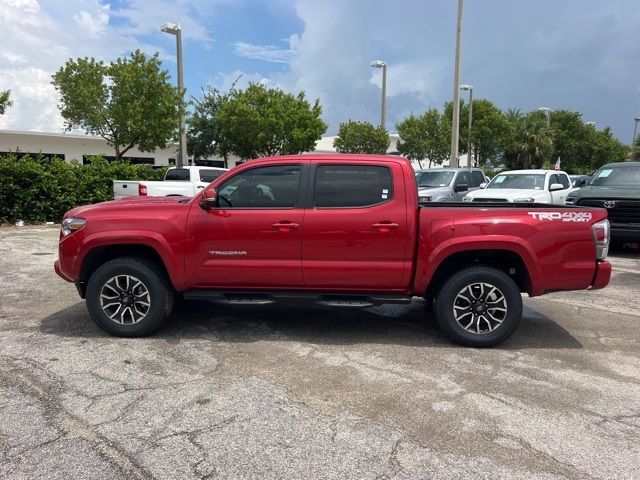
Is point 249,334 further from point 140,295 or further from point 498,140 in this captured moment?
point 498,140

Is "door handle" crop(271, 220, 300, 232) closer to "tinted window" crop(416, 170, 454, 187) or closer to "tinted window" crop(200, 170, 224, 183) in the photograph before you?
"tinted window" crop(416, 170, 454, 187)

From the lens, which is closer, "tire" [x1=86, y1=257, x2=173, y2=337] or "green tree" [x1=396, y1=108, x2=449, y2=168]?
"tire" [x1=86, y1=257, x2=173, y2=337]

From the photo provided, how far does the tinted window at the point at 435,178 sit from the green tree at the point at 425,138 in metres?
22.5

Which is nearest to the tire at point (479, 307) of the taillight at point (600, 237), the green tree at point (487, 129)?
the taillight at point (600, 237)

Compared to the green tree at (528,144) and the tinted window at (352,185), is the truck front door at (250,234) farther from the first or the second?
the green tree at (528,144)

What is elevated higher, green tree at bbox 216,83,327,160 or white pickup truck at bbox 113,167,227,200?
green tree at bbox 216,83,327,160

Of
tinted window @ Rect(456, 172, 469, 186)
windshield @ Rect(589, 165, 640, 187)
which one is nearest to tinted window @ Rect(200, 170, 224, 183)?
tinted window @ Rect(456, 172, 469, 186)

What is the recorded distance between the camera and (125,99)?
21.9m

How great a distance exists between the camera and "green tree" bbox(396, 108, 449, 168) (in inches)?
1512

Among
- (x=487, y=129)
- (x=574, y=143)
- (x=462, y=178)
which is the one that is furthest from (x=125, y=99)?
(x=574, y=143)

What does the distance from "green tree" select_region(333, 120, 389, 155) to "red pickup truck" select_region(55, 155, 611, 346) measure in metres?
27.5

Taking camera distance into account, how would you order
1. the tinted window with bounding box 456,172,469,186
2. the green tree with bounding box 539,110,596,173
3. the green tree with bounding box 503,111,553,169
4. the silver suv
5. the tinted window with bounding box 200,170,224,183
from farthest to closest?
the green tree with bounding box 539,110,596,173, the green tree with bounding box 503,111,553,169, the tinted window with bounding box 200,170,224,183, the tinted window with bounding box 456,172,469,186, the silver suv

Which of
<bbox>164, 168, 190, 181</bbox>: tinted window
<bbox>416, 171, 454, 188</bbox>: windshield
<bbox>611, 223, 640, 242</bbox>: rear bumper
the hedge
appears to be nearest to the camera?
<bbox>611, 223, 640, 242</bbox>: rear bumper

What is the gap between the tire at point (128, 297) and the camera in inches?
211
